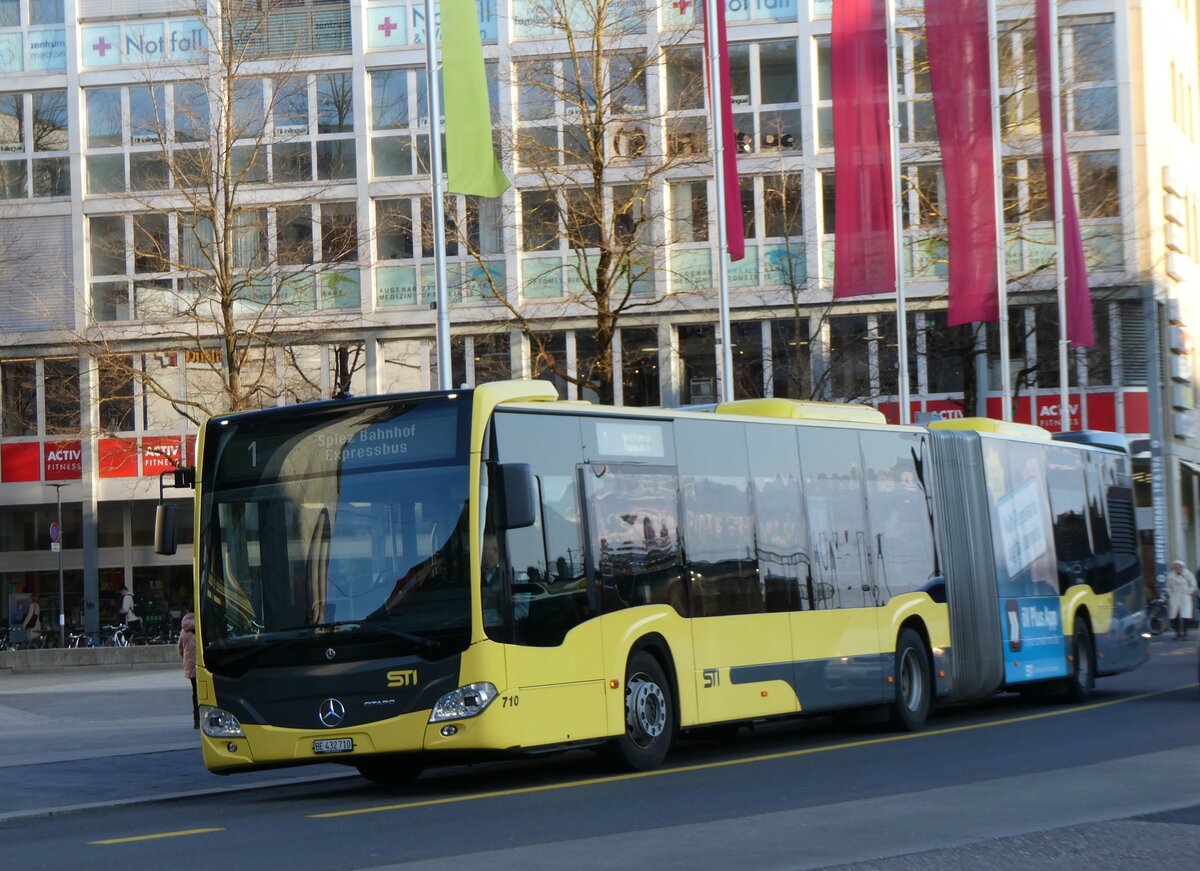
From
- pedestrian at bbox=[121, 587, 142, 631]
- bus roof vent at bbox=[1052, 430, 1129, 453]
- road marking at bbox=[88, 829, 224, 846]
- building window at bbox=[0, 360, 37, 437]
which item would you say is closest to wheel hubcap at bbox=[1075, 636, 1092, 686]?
bus roof vent at bbox=[1052, 430, 1129, 453]

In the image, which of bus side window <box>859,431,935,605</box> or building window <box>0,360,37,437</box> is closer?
bus side window <box>859,431,935,605</box>

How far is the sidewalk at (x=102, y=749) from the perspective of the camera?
16156 millimetres

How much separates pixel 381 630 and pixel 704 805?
292cm

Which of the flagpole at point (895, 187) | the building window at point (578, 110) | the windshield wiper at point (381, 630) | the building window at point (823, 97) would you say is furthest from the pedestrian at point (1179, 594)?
the windshield wiper at point (381, 630)

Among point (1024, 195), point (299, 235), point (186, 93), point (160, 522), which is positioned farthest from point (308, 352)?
point (160, 522)

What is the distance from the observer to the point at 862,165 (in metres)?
29.6

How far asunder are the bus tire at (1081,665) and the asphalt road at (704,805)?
6.05 feet

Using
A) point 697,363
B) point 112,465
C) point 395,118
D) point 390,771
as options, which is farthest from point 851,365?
point 390,771

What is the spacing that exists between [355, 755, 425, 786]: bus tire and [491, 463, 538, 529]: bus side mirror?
2540 mm

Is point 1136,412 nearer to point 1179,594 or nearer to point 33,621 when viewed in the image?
point 1179,594

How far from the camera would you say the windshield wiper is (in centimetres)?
1386

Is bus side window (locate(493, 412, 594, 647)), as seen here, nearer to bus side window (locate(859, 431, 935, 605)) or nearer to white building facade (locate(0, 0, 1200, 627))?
bus side window (locate(859, 431, 935, 605))

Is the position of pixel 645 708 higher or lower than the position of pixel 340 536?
lower

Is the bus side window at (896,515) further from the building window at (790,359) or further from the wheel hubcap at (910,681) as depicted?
the building window at (790,359)
